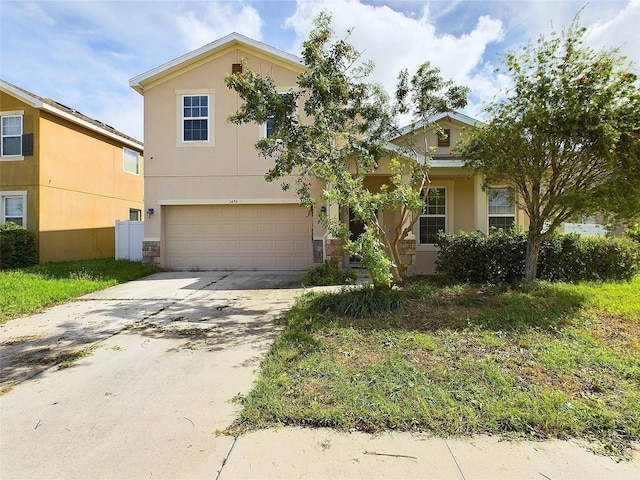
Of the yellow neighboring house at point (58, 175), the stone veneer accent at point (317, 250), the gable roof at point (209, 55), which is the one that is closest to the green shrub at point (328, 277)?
the stone veneer accent at point (317, 250)

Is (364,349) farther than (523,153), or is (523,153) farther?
(523,153)

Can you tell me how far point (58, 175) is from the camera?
13.8m

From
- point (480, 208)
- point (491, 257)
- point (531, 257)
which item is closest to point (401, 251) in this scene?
point (491, 257)

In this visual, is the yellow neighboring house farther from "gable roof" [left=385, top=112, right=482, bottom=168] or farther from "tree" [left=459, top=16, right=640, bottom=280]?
"tree" [left=459, top=16, right=640, bottom=280]

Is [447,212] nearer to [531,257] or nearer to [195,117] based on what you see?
[531,257]

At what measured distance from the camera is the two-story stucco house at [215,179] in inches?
471

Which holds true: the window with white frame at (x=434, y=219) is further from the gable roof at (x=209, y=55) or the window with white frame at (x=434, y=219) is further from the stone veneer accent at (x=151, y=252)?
the stone veneer accent at (x=151, y=252)

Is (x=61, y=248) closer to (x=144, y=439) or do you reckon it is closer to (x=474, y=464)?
(x=144, y=439)

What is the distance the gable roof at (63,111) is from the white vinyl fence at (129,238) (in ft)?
14.5

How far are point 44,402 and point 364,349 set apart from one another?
340 cm

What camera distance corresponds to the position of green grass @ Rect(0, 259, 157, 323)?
7.39 metres

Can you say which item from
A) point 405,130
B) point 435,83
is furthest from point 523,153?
point 405,130

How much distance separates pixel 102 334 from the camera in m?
5.71

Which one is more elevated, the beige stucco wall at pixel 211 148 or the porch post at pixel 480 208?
the beige stucco wall at pixel 211 148
